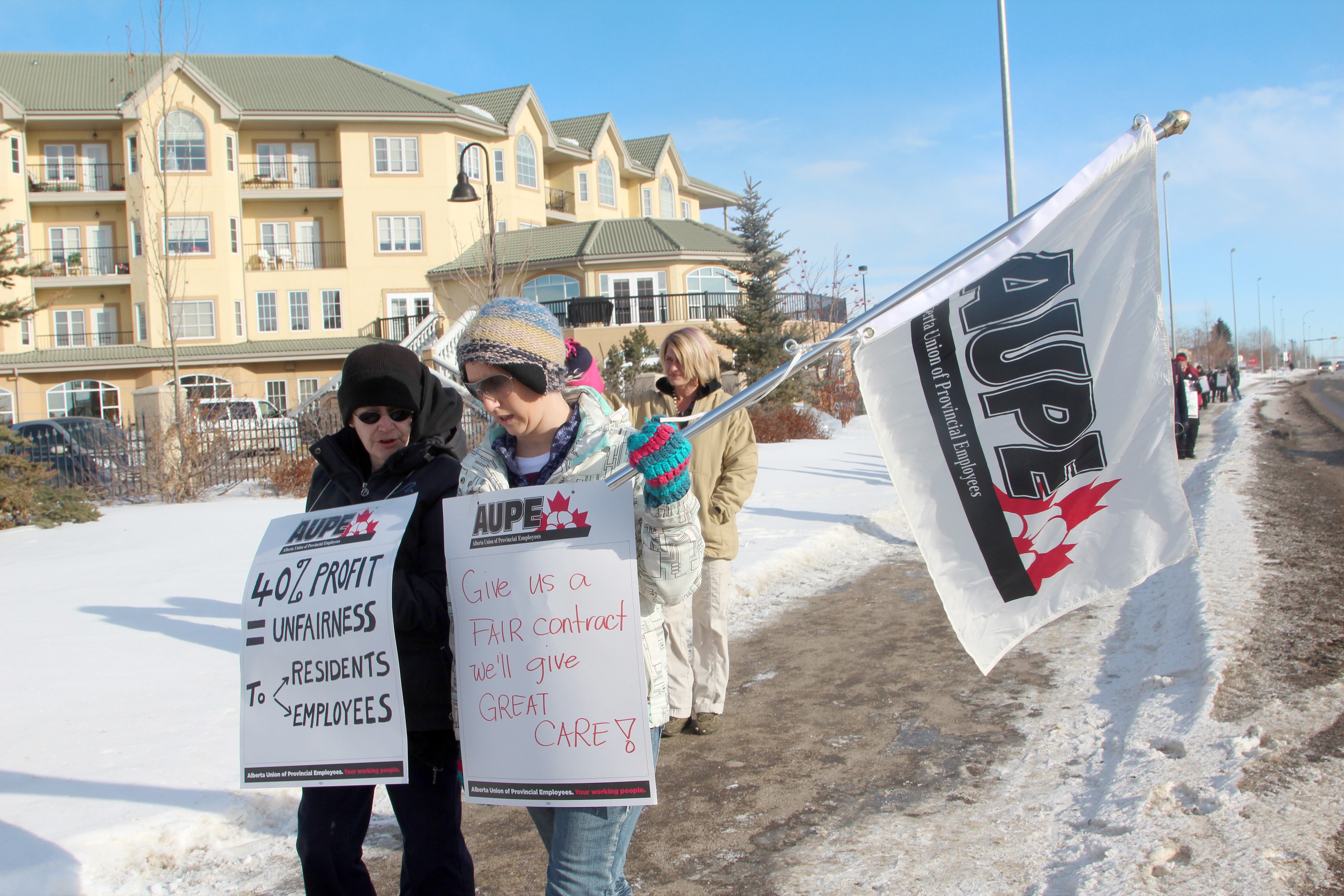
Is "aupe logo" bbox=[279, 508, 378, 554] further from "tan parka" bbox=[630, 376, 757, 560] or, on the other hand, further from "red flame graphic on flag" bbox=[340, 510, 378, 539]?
"tan parka" bbox=[630, 376, 757, 560]

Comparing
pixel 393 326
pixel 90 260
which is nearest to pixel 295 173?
pixel 393 326

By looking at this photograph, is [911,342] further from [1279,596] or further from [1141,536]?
[1279,596]

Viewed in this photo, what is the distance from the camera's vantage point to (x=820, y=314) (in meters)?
33.9

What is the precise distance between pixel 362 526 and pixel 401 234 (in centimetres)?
4050

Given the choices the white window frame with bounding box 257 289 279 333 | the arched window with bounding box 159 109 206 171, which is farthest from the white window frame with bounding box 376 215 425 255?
the arched window with bounding box 159 109 206 171

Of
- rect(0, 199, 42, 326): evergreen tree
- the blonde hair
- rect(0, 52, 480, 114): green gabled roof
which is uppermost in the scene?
rect(0, 52, 480, 114): green gabled roof

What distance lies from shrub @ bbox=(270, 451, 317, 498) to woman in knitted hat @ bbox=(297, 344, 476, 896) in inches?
542

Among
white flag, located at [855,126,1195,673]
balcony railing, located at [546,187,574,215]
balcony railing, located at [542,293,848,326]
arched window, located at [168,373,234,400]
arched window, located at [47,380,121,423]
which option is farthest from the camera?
balcony railing, located at [546,187,574,215]

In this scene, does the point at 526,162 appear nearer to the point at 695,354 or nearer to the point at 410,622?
the point at 695,354

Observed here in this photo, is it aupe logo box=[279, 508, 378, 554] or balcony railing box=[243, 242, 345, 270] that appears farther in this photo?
balcony railing box=[243, 242, 345, 270]

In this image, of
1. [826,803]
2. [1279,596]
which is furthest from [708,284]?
[826,803]

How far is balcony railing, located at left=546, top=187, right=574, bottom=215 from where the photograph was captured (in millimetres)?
47375

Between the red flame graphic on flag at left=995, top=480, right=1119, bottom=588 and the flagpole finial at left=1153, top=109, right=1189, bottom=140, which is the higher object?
the flagpole finial at left=1153, top=109, right=1189, bottom=140

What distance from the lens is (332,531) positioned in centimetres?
275
